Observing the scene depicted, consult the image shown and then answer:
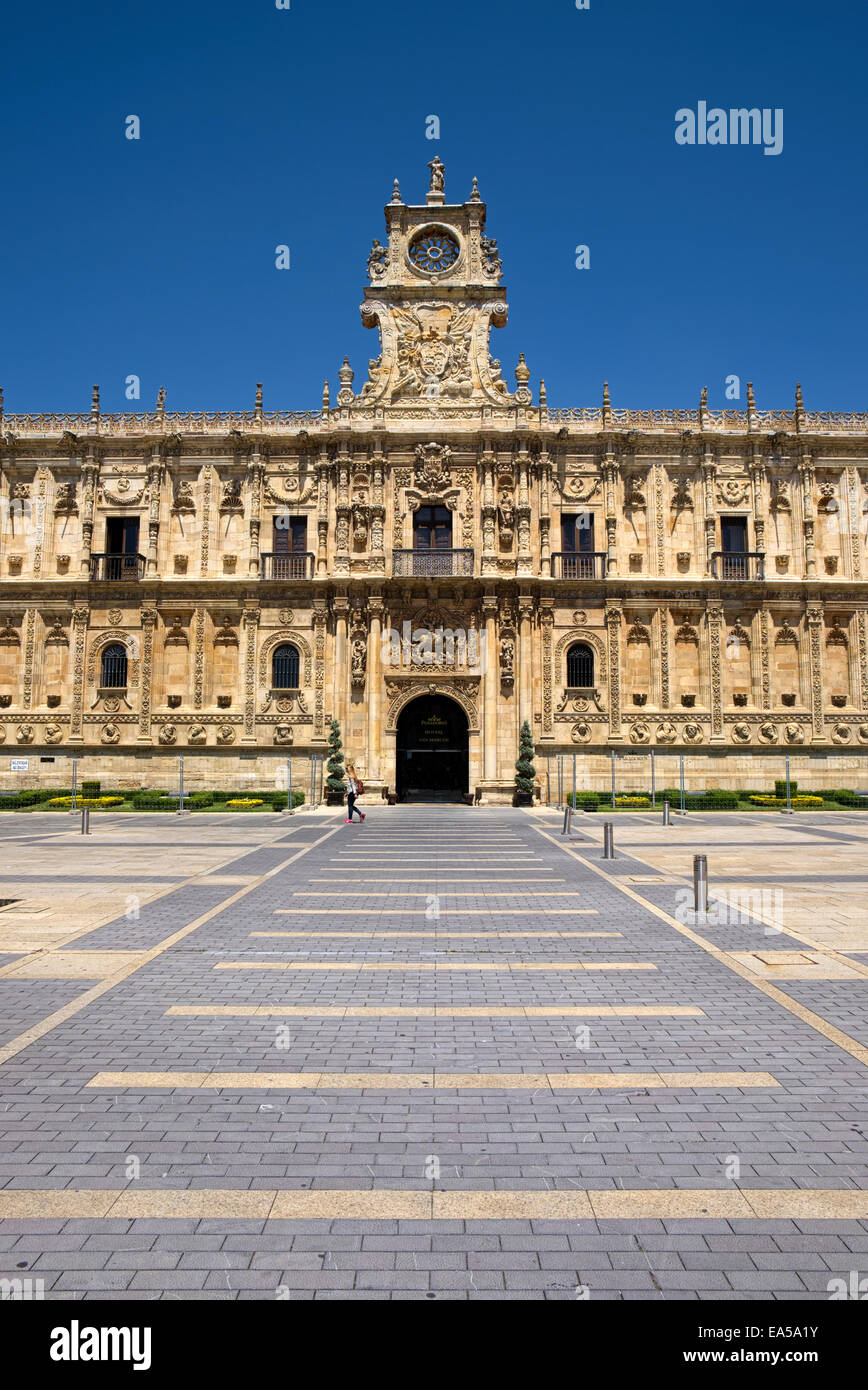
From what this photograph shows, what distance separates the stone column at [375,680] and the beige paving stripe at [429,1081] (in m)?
29.2

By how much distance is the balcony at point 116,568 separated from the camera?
37.9m

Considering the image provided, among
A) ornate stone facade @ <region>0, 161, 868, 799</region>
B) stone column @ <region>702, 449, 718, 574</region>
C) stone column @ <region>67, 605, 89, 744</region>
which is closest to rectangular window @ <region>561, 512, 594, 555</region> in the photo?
ornate stone facade @ <region>0, 161, 868, 799</region>

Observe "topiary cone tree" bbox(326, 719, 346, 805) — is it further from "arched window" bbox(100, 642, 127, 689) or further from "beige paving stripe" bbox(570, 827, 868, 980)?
"beige paving stripe" bbox(570, 827, 868, 980)

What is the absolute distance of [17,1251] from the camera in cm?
437

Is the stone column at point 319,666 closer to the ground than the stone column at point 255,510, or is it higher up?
closer to the ground

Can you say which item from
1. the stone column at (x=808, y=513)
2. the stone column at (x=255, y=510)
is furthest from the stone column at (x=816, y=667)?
Result: the stone column at (x=255, y=510)

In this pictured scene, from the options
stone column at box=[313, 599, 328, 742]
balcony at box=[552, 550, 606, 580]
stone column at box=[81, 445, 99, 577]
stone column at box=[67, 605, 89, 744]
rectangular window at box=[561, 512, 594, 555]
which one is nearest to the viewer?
stone column at box=[313, 599, 328, 742]

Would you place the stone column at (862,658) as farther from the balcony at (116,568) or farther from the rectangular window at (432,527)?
the balcony at (116,568)

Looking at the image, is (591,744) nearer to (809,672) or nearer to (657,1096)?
(809,672)

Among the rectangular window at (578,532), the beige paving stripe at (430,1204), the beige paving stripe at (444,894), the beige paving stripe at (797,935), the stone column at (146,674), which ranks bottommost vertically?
the beige paving stripe at (444,894)

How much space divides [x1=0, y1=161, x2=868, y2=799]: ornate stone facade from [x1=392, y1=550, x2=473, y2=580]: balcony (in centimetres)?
10

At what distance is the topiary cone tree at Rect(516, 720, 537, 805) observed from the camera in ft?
113

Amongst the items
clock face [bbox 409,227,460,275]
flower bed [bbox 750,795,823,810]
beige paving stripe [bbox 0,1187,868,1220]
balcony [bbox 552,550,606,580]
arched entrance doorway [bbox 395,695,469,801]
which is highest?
clock face [bbox 409,227,460,275]

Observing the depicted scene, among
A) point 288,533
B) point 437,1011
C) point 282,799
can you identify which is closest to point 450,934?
point 437,1011
